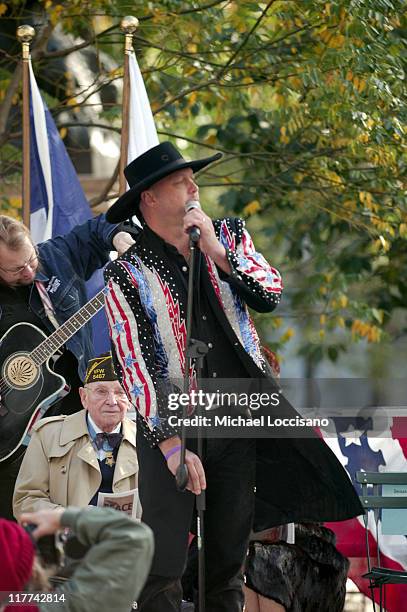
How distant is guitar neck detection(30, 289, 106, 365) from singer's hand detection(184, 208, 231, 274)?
1.78m

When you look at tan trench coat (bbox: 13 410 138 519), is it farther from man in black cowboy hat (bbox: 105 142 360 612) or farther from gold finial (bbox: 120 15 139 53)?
gold finial (bbox: 120 15 139 53)

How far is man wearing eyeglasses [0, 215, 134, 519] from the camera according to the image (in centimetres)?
604

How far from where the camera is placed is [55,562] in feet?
11.2

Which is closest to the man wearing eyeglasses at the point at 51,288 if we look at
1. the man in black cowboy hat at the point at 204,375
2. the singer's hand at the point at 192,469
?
the man in black cowboy hat at the point at 204,375

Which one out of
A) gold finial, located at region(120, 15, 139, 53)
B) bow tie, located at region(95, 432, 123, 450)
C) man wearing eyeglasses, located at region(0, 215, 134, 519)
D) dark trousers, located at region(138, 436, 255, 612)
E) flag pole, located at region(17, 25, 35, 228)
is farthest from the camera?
flag pole, located at region(17, 25, 35, 228)

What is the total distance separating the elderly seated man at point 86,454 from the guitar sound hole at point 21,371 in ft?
1.15

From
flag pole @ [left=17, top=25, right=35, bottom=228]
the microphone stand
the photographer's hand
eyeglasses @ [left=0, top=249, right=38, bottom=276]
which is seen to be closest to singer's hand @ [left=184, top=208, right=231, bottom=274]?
the microphone stand

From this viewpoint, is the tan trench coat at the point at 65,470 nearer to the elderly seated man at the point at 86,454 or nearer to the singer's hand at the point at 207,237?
the elderly seated man at the point at 86,454

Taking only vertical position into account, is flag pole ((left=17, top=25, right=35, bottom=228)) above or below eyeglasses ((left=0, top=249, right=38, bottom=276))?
above

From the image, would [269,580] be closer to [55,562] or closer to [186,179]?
[186,179]

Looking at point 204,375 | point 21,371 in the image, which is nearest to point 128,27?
point 21,371

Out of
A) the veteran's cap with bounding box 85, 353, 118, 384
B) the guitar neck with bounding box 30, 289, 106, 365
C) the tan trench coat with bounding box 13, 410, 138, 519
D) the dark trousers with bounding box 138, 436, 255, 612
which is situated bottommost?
the dark trousers with bounding box 138, 436, 255, 612

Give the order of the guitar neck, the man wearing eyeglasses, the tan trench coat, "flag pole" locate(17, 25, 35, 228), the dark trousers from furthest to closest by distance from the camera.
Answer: "flag pole" locate(17, 25, 35, 228)
the guitar neck
the man wearing eyeglasses
the tan trench coat
the dark trousers

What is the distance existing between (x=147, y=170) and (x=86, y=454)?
5.03ft
